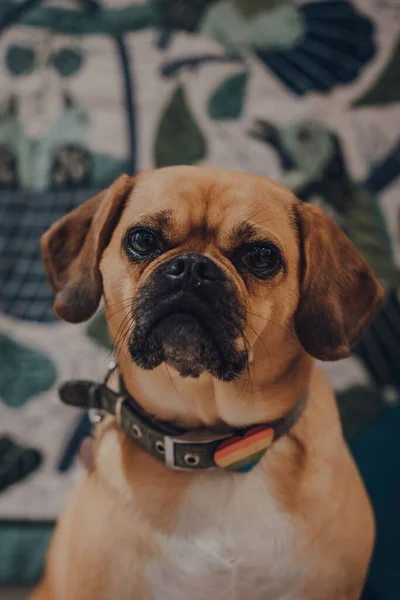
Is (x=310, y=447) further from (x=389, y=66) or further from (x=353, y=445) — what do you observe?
(x=389, y=66)

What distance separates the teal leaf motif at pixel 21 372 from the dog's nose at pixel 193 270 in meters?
0.90

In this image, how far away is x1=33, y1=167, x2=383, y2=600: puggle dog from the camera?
1.08 m

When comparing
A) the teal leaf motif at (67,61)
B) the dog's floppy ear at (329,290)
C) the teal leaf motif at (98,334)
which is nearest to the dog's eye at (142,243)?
the dog's floppy ear at (329,290)

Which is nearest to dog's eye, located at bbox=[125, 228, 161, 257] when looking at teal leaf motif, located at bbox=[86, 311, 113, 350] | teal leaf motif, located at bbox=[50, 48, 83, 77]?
teal leaf motif, located at bbox=[86, 311, 113, 350]

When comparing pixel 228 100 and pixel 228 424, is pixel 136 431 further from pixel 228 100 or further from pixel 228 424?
pixel 228 100

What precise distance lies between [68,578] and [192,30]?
1539mm

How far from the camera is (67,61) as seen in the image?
1892 millimetres

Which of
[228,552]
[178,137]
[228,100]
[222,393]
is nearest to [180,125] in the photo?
[178,137]

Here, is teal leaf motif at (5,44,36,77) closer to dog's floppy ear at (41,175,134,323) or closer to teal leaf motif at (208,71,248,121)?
teal leaf motif at (208,71,248,121)

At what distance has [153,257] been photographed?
1.11 metres

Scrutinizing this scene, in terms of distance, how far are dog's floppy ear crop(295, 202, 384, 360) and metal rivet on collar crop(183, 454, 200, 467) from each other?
273 millimetres

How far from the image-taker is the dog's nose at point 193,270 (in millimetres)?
969

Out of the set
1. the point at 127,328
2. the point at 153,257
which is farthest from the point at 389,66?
the point at 127,328

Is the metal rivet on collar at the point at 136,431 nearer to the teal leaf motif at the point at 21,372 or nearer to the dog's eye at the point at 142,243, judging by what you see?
the dog's eye at the point at 142,243
